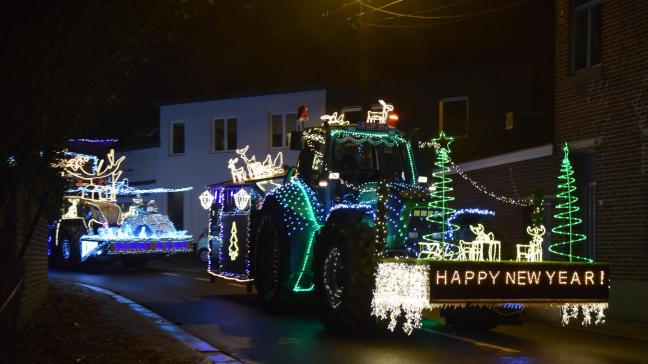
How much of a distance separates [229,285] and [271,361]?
11.3 meters

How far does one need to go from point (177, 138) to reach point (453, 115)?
15.0 metres

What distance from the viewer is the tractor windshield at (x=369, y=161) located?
1422 cm

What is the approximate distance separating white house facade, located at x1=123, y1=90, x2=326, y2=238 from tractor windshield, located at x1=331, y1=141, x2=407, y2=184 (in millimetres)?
21412

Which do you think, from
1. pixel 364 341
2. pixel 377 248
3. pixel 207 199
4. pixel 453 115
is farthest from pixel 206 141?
pixel 377 248

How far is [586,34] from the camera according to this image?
1802 centimetres

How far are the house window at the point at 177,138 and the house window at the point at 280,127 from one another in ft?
17.6

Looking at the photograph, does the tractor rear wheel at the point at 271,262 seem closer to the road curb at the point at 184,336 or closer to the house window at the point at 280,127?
the road curb at the point at 184,336

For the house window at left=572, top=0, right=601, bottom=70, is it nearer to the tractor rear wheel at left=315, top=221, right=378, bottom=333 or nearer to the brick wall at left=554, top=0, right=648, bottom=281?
the brick wall at left=554, top=0, right=648, bottom=281

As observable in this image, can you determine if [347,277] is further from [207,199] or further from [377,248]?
[207,199]

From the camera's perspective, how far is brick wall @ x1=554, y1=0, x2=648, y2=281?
15766 millimetres

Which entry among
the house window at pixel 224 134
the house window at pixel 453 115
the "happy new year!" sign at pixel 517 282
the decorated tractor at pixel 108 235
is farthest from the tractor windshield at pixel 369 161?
the house window at pixel 224 134

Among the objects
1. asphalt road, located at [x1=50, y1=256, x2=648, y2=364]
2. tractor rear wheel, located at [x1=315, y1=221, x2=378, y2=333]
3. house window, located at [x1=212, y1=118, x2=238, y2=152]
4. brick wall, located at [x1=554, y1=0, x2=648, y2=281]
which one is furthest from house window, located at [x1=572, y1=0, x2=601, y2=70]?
house window, located at [x1=212, y1=118, x2=238, y2=152]

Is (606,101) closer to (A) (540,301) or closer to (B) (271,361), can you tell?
(A) (540,301)

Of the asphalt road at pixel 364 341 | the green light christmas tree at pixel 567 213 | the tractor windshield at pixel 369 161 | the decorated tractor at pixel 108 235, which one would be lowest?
the asphalt road at pixel 364 341
